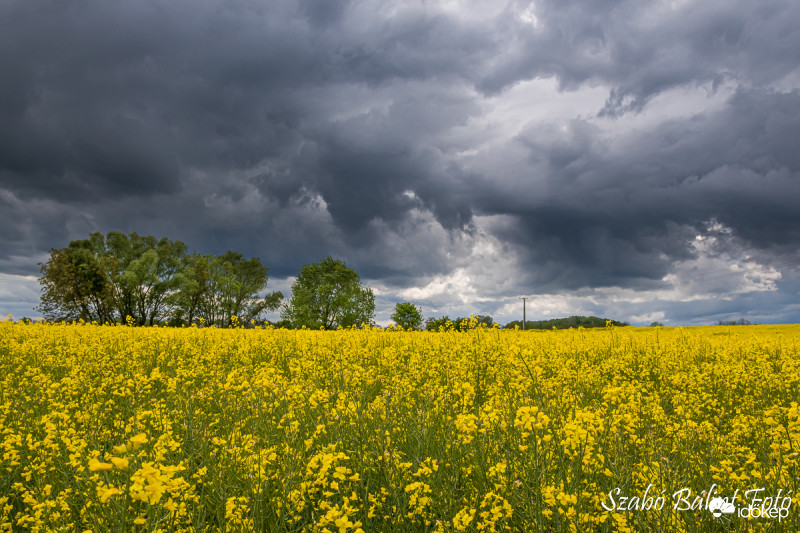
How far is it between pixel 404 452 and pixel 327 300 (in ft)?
149

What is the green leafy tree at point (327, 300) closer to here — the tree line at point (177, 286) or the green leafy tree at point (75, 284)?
the tree line at point (177, 286)

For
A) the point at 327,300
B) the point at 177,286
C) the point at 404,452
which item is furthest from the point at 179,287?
the point at 404,452

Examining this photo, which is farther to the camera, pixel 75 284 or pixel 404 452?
pixel 75 284

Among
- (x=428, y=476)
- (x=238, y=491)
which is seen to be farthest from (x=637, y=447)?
(x=238, y=491)

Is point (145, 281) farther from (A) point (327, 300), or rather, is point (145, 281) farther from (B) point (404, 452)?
(B) point (404, 452)

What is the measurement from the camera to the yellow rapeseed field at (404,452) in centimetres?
282

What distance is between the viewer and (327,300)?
48500 millimetres

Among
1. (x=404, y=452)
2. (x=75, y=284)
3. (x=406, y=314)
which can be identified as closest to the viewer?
(x=404, y=452)

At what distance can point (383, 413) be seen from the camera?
475 cm

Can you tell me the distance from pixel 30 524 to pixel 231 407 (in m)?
2.07

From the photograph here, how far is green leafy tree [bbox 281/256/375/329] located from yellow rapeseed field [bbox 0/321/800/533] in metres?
36.9

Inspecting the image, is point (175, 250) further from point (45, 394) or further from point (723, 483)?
point (723, 483)

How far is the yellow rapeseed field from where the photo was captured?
2.82 m

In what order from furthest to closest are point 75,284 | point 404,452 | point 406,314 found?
point 406,314, point 75,284, point 404,452
